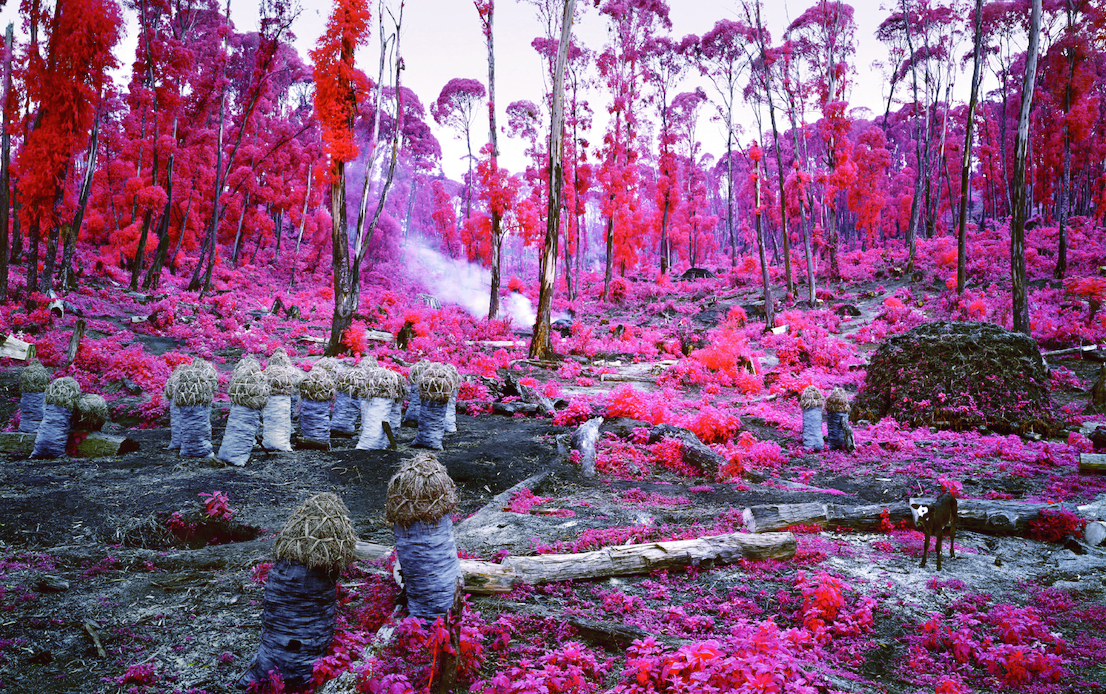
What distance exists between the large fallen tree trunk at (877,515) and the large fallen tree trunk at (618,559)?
328 millimetres

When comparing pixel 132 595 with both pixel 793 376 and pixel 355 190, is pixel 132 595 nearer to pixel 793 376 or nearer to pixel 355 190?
pixel 793 376

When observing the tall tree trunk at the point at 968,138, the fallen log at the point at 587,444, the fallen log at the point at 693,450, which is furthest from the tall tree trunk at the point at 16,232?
the tall tree trunk at the point at 968,138

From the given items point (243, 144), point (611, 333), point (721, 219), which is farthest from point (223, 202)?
point (721, 219)

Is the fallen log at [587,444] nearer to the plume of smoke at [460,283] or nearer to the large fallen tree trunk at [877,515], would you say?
the large fallen tree trunk at [877,515]

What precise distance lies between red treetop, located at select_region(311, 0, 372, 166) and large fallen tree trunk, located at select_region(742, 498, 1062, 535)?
12987 mm

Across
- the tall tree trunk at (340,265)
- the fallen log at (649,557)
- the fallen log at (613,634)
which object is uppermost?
the tall tree trunk at (340,265)

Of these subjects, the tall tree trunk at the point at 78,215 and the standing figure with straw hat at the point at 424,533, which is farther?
the tall tree trunk at the point at 78,215

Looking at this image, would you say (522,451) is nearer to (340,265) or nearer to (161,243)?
(340,265)

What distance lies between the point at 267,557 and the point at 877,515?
18.2ft

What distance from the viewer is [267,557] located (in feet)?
12.9

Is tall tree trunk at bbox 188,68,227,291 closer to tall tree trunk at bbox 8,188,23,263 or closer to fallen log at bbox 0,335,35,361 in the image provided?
tall tree trunk at bbox 8,188,23,263

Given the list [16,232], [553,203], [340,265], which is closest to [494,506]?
[340,265]

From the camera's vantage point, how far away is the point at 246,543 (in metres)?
4.25

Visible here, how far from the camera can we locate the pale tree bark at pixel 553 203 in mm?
15577
